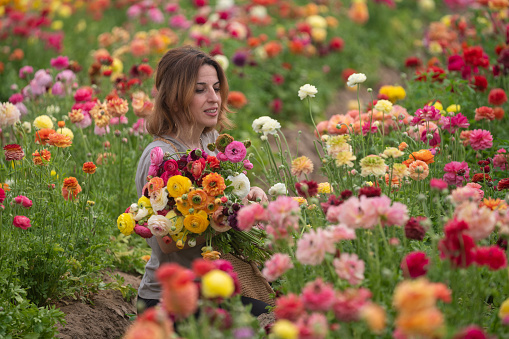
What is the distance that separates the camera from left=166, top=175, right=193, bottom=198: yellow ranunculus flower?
2.02 m

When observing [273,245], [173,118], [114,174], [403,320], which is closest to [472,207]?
[403,320]

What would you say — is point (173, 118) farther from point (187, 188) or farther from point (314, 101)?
point (314, 101)

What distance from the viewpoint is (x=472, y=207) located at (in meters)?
1.57

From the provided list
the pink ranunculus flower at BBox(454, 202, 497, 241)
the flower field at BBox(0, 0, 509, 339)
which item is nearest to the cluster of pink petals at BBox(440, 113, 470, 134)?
the flower field at BBox(0, 0, 509, 339)

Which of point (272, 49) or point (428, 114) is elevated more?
point (428, 114)

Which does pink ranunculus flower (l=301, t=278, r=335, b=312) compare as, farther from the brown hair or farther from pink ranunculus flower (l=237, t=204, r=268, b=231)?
the brown hair

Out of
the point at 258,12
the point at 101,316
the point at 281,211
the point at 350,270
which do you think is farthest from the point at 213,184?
the point at 258,12

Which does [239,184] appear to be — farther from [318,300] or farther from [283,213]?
[318,300]

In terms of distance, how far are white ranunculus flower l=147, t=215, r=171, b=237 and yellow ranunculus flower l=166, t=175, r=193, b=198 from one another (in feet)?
0.35

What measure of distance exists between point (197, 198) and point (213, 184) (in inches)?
3.5

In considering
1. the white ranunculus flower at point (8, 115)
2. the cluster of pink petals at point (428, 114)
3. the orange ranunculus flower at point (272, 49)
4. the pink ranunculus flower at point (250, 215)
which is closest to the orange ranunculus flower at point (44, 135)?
the white ranunculus flower at point (8, 115)

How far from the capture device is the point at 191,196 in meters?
2.04

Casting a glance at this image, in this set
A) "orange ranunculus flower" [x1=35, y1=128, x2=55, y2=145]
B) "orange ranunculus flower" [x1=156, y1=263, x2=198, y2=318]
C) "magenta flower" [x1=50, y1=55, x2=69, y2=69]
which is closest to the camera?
"orange ranunculus flower" [x1=156, y1=263, x2=198, y2=318]

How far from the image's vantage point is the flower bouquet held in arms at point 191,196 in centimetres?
204
